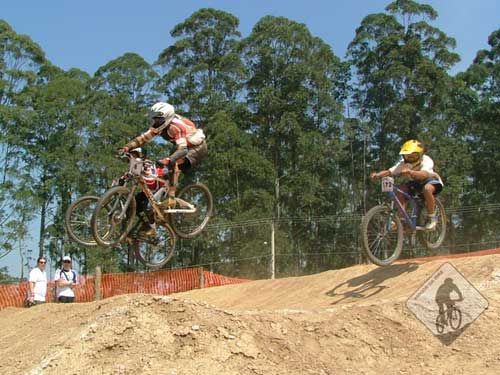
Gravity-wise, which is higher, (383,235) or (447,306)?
(383,235)

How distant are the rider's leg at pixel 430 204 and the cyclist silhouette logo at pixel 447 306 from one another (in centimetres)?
209

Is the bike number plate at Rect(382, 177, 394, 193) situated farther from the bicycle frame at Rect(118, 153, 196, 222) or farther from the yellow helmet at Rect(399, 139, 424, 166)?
the bicycle frame at Rect(118, 153, 196, 222)

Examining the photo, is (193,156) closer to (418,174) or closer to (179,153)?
(179,153)

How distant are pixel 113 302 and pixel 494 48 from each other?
3522 cm

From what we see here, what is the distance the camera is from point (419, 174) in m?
11.8

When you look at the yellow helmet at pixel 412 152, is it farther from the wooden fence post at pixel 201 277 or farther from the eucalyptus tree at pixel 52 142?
the eucalyptus tree at pixel 52 142

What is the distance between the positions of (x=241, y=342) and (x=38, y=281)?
8.32m

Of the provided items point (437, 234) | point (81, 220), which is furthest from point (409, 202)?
point (81, 220)

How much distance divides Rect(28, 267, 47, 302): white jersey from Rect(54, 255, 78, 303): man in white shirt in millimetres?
337

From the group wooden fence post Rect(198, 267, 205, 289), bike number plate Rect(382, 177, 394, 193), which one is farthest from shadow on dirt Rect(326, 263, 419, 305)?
wooden fence post Rect(198, 267, 205, 289)

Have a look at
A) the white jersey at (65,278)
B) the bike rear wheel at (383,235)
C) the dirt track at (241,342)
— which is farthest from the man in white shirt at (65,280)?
the bike rear wheel at (383,235)

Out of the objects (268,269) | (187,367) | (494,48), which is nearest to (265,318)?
(187,367)

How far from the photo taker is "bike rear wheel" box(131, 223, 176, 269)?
9.70 metres

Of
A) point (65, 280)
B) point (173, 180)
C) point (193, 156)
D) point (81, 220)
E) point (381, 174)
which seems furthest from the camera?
point (65, 280)
